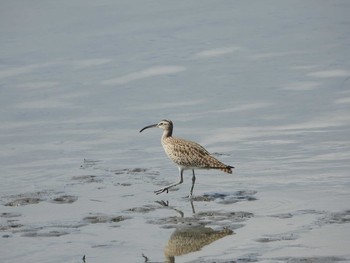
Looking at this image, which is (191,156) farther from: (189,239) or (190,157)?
(189,239)

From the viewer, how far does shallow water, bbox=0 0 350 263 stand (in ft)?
48.2

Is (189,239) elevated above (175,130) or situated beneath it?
situated beneath

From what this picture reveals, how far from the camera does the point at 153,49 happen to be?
3098cm

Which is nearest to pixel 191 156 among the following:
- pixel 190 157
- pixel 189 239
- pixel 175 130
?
pixel 190 157

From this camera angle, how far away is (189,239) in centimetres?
1458

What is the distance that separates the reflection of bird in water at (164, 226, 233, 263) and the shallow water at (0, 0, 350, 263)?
0.03m

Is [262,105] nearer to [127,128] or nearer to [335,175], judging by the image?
[127,128]

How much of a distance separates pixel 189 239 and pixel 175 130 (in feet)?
26.8

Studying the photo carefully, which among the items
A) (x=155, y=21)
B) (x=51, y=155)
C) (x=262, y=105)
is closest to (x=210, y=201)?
(x=51, y=155)

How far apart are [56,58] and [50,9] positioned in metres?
7.60

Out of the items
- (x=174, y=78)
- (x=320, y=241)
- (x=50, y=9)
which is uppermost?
(x=50, y=9)

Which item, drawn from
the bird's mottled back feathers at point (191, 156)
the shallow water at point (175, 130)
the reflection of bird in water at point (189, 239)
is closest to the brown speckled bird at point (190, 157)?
the bird's mottled back feathers at point (191, 156)

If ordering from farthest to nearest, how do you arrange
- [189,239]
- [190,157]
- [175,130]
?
[175,130] < [190,157] < [189,239]

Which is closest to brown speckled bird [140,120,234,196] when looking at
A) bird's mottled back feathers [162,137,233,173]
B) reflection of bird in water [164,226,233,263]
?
bird's mottled back feathers [162,137,233,173]
